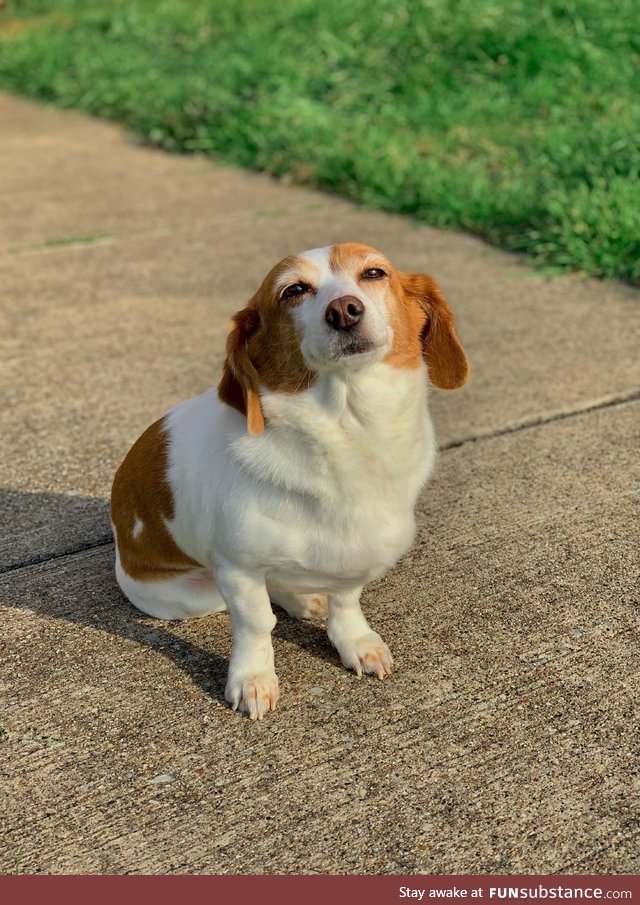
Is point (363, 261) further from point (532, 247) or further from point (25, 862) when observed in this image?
point (532, 247)

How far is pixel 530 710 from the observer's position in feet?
8.75

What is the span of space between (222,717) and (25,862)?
0.60 m

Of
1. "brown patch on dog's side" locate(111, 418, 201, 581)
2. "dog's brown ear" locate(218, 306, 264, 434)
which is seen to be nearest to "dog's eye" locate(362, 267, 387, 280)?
"dog's brown ear" locate(218, 306, 264, 434)

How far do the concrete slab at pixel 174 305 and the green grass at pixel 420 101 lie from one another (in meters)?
0.24

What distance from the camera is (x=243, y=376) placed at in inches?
103

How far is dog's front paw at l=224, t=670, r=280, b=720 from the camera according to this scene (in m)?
2.70

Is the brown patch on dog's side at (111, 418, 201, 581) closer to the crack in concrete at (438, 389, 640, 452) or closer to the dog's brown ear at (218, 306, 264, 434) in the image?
the dog's brown ear at (218, 306, 264, 434)

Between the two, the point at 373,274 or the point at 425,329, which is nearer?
the point at 373,274

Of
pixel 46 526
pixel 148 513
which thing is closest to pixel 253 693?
pixel 148 513

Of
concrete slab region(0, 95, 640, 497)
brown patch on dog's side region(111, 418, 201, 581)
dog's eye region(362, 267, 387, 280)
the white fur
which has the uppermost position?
dog's eye region(362, 267, 387, 280)

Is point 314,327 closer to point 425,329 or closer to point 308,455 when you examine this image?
point 308,455

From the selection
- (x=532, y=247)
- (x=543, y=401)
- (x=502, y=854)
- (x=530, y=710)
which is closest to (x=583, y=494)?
(x=543, y=401)

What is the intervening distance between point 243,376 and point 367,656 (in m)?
0.80

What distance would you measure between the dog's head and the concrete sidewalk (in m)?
0.76
